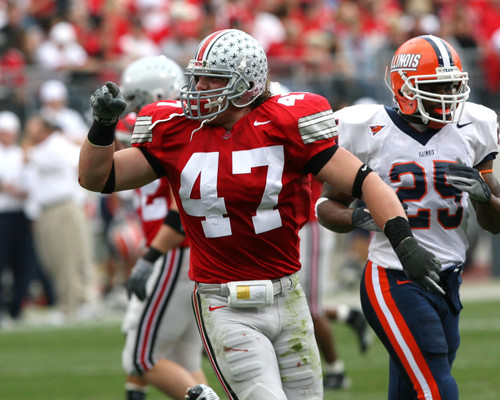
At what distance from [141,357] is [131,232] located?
6.94m

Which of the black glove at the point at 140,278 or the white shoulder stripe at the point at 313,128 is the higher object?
the white shoulder stripe at the point at 313,128

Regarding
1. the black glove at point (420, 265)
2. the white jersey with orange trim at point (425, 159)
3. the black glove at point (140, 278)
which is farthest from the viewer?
the black glove at point (140, 278)

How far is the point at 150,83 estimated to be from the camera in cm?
550

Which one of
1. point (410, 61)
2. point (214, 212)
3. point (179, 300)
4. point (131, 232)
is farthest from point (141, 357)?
point (131, 232)

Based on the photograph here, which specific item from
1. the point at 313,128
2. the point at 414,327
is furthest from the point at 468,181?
the point at 313,128

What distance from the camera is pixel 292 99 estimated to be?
389cm

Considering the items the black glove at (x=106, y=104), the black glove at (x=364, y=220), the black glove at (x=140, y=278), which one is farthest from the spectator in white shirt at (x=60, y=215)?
the black glove at (x=106, y=104)

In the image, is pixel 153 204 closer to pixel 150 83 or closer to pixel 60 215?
pixel 150 83

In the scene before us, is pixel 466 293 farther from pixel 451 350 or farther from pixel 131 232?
pixel 451 350

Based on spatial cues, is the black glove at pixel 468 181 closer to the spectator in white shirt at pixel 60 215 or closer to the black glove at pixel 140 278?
the black glove at pixel 140 278

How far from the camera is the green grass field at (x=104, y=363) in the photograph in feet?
22.9

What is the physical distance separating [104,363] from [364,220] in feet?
15.3

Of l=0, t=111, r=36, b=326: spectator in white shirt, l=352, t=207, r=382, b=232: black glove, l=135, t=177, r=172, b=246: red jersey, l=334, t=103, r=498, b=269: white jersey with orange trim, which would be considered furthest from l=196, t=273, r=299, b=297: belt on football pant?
l=0, t=111, r=36, b=326: spectator in white shirt

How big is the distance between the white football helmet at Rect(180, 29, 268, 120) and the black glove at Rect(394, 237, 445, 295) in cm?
82
